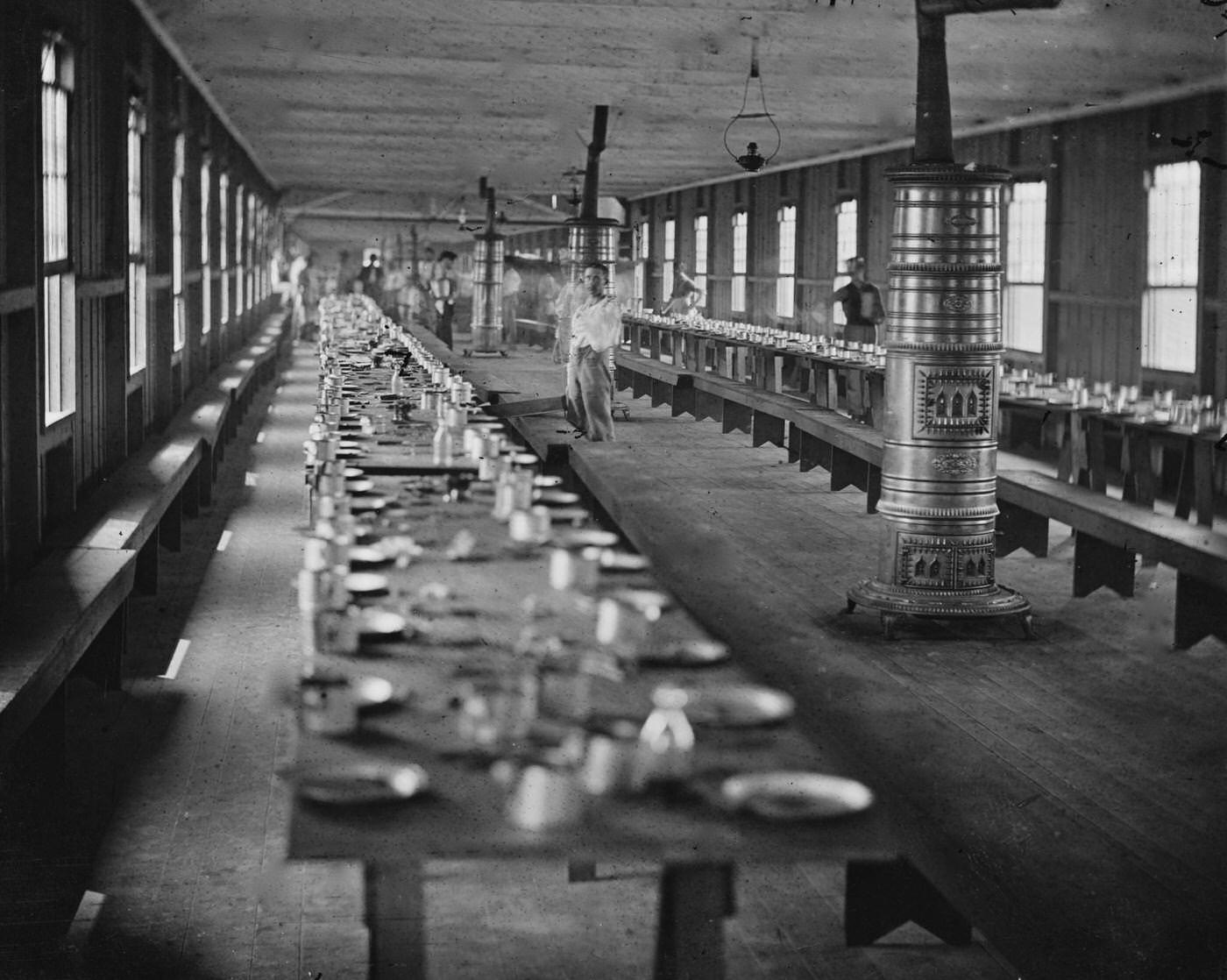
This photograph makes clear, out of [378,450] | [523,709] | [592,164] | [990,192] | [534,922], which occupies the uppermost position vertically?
[592,164]

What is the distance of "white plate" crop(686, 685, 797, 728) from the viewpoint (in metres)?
3.96

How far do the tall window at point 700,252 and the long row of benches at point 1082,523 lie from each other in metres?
14.0

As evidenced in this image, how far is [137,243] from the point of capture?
11125mm

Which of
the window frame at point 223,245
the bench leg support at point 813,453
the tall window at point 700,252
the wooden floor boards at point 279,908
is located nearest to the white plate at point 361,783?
the wooden floor boards at point 279,908

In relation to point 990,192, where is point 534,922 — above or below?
below

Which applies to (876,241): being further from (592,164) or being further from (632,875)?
(632,875)

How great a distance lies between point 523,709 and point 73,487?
174 inches

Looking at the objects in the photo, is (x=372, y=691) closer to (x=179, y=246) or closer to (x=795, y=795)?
(x=795, y=795)

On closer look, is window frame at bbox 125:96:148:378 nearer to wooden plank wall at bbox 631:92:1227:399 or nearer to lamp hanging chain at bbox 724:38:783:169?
lamp hanging chain at bbox 724:38:783:169

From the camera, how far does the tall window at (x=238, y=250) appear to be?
22.3 metres

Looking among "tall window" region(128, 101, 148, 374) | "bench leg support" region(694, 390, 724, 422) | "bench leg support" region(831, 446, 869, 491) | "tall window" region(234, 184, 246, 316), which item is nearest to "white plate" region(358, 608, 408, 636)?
"tall window" region(128, 101, 148, 374)

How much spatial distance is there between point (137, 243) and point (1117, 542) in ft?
22.8

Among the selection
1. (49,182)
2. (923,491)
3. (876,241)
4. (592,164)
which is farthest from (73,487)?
(876,241)

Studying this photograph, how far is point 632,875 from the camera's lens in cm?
366
